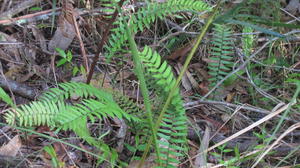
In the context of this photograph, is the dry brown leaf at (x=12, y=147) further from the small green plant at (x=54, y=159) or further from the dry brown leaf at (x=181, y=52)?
the dry brown leaf at (x=181, y=52)

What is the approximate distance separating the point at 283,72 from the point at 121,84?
4.09ft

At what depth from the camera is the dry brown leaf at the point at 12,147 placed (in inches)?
73.2

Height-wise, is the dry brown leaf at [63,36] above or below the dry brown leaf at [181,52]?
above

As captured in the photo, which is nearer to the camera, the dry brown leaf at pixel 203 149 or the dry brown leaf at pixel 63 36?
the dry brown leaf at pixel 203 149

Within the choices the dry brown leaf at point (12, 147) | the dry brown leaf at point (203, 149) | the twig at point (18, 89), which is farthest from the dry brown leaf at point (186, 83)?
the dry brown leaf at point (12, 147)

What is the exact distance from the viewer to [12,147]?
74.3 inches

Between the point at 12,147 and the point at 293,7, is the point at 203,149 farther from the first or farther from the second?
the point at 293,7

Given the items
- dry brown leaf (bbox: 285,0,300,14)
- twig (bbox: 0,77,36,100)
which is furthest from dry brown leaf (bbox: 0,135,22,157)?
dry brown leaf (bbox: 285,0,300,14)

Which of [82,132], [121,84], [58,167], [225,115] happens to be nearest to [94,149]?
[58,167]

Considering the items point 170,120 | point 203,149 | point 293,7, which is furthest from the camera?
point 293,7

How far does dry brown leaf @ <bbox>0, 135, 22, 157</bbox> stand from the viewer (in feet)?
6.10

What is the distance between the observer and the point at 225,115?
2.39 m

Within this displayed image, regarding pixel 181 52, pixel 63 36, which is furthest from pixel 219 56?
pixel 63 36

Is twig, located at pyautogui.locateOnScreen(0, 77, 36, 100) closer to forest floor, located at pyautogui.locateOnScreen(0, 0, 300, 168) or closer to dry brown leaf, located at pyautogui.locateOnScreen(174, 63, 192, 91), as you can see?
forest floor, located at pyautogui.locateOnScreen(0, 0, 300, 168)
